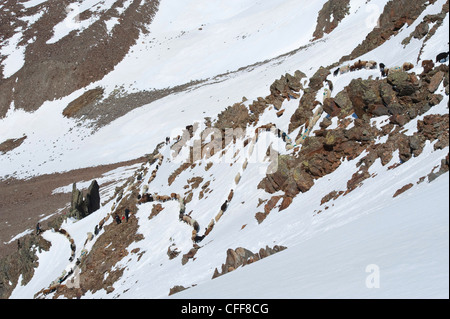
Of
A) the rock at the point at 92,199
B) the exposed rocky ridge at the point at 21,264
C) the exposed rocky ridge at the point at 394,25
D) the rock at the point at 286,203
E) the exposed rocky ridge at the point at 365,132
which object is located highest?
the exposed rocky ridge at the point at 394,25

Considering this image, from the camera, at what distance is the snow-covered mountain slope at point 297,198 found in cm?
671

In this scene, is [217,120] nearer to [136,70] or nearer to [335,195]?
[335,195]

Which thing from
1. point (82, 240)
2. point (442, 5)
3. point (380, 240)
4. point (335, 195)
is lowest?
point (82, 240)

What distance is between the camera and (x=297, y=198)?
14.3 meters

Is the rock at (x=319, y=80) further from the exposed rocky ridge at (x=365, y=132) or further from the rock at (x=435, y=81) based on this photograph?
the rock at (x=435, y=81)

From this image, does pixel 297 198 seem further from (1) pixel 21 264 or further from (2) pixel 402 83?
(1) pixel 21 264

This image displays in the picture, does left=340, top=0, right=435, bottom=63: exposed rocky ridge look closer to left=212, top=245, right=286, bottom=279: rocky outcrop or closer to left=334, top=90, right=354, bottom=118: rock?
left=334, top=90, right=354, bottom=118: rock

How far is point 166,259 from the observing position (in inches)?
681

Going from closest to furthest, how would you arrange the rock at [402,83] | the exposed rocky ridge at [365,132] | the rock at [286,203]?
the exposed rocky ridge at [365,132]
the rock at [402,83]
the rock at [286,203]

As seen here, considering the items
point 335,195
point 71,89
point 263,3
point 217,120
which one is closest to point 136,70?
point 71,89

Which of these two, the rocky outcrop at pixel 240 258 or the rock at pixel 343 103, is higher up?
the rock at pixel 343 103

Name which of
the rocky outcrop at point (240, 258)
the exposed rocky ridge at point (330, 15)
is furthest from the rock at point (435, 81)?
the exposed rocky ridge at point (330, 15)

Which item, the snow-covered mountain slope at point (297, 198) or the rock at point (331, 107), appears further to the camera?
the rock at point (331, 107)
